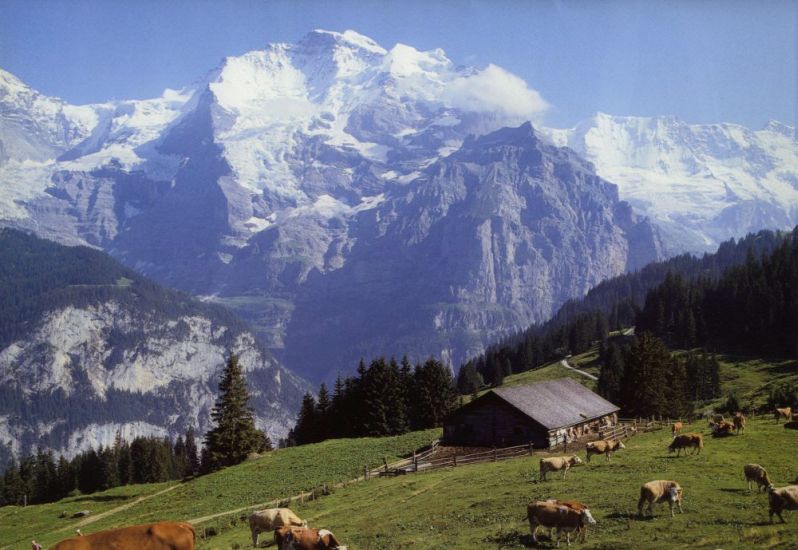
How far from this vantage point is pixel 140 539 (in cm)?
2494

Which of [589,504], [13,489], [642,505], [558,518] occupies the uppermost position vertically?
[558,518]

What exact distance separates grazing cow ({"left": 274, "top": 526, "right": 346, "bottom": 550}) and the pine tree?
6201 centimetres

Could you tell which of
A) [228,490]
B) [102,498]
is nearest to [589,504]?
[228,490]

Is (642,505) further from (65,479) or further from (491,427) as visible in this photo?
(65,479)

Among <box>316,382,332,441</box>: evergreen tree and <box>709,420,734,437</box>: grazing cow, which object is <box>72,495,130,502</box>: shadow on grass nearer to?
<box>316,382,332,441</box>: evergreen tree

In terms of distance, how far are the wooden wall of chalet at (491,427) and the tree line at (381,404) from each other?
3062 cm

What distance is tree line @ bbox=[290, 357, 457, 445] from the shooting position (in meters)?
108

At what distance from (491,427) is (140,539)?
54.1 metres

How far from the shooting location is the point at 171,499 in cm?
7012

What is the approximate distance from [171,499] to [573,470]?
147ft

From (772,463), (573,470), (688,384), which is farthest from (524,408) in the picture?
(688,384)

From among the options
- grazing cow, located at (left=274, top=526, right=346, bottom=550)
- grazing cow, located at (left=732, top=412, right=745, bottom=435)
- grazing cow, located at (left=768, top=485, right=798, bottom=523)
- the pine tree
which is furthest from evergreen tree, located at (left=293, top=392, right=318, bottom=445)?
grazing cow, located at (left=768, top=485, right=798, bottom=523)

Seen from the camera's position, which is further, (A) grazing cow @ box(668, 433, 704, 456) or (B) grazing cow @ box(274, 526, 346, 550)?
(A) grazing cow @ box(668, 433, 704, 456)

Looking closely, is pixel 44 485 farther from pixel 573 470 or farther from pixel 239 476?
pixel 573 470
